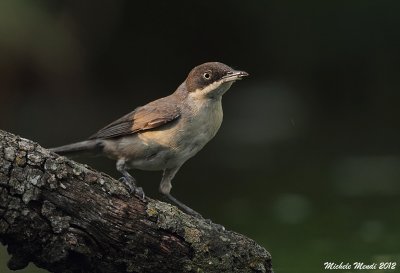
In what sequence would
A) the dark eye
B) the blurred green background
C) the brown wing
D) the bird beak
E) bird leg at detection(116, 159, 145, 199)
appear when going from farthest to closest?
the blurred green background, the dark eye, the brown wing, the bird beak, bird leg at detection(116, 159, 145, 199)

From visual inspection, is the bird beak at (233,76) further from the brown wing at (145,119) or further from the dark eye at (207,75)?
the brown wing at (145,119)

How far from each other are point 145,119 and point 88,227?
2.44 metres

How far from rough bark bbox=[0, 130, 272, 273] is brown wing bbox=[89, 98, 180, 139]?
172 cm

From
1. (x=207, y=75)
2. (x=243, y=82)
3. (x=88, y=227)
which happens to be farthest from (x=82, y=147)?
(x=243, y=82)

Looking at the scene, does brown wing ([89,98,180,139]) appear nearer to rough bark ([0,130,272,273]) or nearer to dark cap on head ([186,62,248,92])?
dark cap on head ([186,62,248,92])

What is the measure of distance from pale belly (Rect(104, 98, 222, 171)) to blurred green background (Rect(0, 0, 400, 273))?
4.46 metres

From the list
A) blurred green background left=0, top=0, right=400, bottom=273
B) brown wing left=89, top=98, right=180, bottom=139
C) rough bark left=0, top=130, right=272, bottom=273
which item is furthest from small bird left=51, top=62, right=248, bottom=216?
blurred green background left=0, top=0, right=400, bottom=273

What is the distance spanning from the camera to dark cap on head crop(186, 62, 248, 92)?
8773 mm

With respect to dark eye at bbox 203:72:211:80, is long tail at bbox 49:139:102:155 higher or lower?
lower

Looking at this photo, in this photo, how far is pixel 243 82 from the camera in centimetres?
2147

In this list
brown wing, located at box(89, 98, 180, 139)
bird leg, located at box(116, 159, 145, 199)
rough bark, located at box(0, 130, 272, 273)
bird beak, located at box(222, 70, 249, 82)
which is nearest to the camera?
rough bark, located at box(0, 130, 272, 273)

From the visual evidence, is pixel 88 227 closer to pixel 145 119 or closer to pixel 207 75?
pixel 145 119

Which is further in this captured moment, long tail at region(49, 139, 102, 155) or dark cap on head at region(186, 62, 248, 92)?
long tail at region(49, 139, 102, 155)

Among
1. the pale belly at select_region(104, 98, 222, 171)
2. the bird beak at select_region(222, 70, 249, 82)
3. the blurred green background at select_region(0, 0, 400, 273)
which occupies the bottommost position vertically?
the pale belly at select_region(104, 98, 222, 171)
